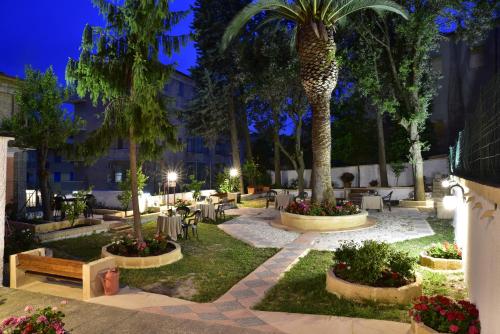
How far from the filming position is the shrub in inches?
254

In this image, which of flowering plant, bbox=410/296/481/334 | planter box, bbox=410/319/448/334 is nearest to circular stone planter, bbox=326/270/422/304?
flowering plant, bbox=410/296/481/334

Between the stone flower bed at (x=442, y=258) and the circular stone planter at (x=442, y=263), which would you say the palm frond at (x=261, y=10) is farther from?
the circular stone planter at (x=442, y=263)

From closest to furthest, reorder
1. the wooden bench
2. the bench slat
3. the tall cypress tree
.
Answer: the wooden bench → the bench slat → the tall cypress tree

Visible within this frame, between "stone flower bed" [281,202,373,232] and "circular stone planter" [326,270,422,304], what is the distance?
7008 millimetres

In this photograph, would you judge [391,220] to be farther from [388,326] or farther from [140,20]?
[140,20]

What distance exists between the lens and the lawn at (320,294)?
19.3ft

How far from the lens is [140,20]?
8742mm

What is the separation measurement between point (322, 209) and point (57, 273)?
32.2ft

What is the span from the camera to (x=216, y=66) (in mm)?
27266

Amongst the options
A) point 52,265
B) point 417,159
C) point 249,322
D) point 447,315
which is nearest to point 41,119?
point 52,265

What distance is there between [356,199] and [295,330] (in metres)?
15.1

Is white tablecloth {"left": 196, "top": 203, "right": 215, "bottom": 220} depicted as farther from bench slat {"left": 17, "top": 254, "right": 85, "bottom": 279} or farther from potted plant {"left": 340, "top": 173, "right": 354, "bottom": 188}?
potted plant {"left": 340, "top": 173, "right": 354, "bottom": 188}

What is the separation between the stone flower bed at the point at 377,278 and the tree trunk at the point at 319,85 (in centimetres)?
819

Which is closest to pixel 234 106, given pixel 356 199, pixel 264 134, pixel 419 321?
pixel 264 134
